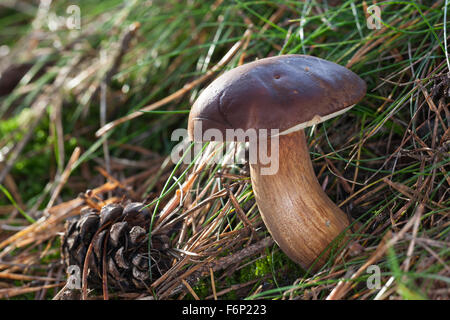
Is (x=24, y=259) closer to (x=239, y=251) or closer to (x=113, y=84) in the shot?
(x=239, y=251)

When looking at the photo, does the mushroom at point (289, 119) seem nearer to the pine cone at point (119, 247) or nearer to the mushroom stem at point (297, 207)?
the mushroom stem at point (297, 207)

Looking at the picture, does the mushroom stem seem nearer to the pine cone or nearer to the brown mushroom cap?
the brown mushroom cap

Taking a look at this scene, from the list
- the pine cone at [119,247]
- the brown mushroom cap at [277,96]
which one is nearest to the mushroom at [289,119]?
the brown mushroom cap at [277,96]

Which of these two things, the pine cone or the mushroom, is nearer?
the mushroom

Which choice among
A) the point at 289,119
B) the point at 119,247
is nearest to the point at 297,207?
the point at 289,119

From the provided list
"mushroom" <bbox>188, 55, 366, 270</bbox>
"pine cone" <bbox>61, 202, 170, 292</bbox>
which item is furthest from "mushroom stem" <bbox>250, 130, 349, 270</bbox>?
"pine cone" <bbox>61, 202, 170, 292</bbox>

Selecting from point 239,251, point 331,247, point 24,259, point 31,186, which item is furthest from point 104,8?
point 331,247
